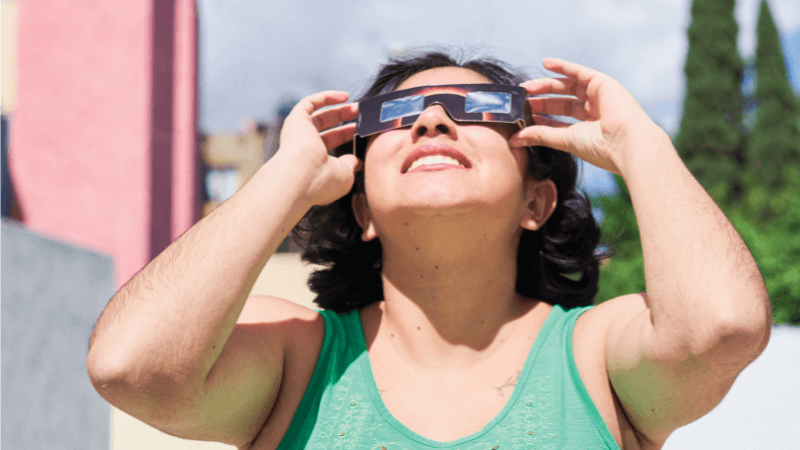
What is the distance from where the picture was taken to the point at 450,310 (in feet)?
7.45

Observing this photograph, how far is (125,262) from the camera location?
875 cm

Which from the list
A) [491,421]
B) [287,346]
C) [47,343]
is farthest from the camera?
[47,343]

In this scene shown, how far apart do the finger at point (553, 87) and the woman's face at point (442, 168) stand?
0.53ft

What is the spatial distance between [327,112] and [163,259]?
0.87 m

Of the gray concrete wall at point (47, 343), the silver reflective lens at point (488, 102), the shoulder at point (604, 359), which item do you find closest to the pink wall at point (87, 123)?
the gray concrete wall at point (47, 343)

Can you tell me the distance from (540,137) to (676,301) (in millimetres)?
859

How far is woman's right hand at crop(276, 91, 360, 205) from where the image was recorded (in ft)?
6.58

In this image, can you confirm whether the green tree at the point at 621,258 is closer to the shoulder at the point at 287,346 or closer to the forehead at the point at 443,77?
the forehead at the point at 443,77

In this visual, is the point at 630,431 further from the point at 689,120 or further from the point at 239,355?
the point at 689,120

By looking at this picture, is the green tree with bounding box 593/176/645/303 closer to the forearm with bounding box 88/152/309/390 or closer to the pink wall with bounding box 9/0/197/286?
the forearm with bounding box 88/152/309/390

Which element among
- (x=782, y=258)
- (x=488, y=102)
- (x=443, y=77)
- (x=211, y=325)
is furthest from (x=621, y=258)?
(x=211, y=325)

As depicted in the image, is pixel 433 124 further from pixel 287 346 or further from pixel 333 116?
pixel 287 346

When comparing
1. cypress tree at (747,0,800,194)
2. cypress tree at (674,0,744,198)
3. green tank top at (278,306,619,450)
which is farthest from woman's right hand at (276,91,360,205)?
cypress tree at (747,0,800,194)

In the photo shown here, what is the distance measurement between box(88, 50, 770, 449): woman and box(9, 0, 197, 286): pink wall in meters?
7.39
